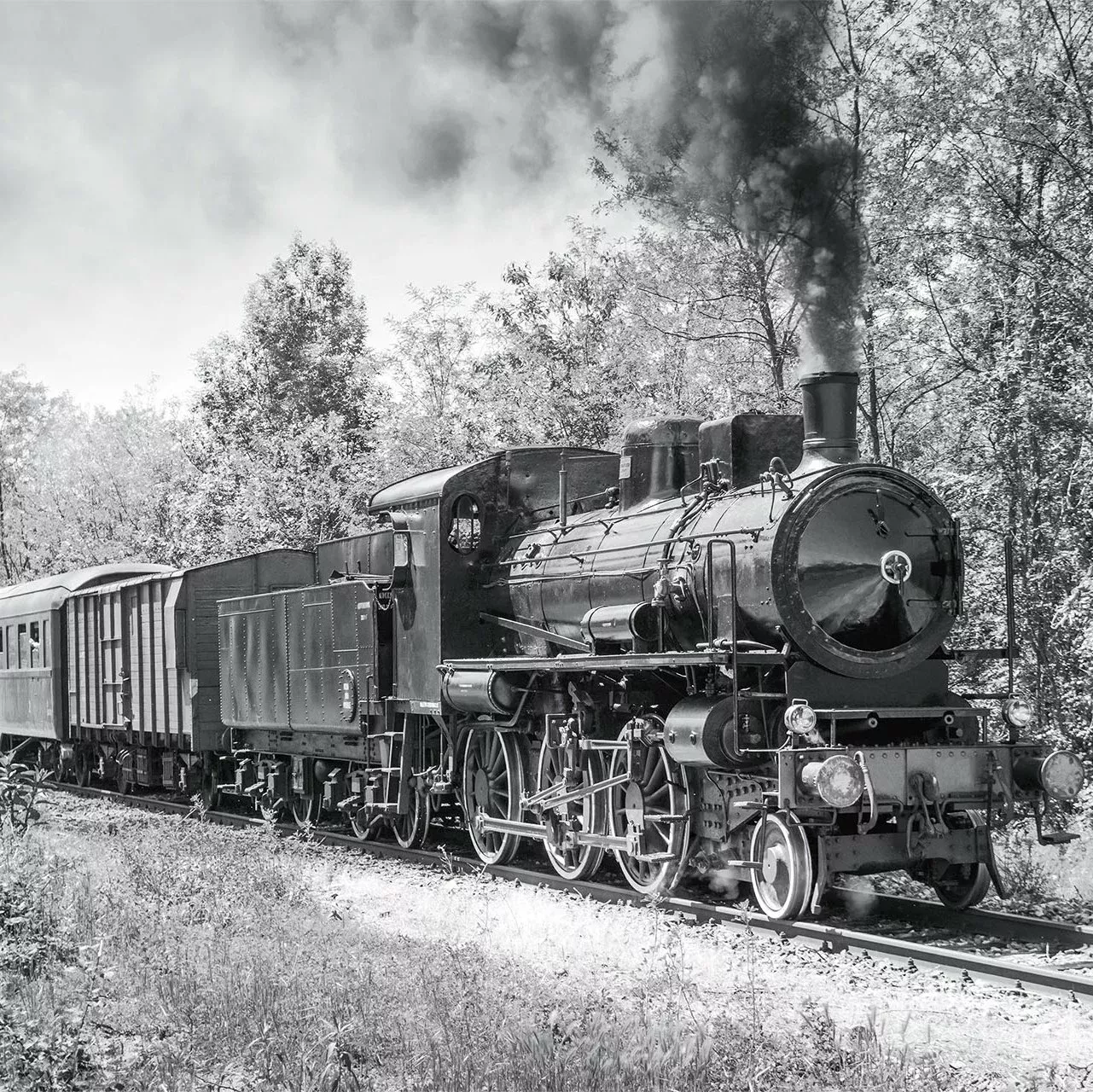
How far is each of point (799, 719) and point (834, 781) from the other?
44 centimetres

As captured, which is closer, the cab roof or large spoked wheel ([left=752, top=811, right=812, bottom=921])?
large spoked wheel ([left=752, top=811, right=812, bottom=921])

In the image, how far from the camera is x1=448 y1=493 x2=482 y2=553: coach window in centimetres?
1138

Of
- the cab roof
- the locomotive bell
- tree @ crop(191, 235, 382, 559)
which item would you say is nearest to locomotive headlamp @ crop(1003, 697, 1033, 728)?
the locomotive bell

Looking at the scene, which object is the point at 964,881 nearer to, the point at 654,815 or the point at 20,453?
the point at 654,815

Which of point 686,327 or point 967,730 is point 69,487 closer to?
point 686,327

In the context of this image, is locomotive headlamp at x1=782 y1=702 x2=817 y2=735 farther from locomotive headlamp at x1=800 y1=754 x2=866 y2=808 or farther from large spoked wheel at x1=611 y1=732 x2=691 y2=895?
Result: large spoked wheel at x1=611 y1=732 x2=691 y2=895

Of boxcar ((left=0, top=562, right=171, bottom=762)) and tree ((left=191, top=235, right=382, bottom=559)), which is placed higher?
tree ((left=191, top=235, right=382, bottom=559))

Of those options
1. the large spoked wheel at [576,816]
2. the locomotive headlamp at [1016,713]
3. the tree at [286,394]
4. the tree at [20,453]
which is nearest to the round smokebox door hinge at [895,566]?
the locomotive headlamp at [1016,713]

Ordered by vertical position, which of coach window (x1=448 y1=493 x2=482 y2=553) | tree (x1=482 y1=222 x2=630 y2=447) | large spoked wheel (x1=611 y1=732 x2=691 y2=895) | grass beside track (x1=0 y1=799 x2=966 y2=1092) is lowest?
grass beside track (x1=0 y1=799 x2=966 y2=1092)

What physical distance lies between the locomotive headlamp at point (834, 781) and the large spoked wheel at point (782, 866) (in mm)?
387

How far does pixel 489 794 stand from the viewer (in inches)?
441

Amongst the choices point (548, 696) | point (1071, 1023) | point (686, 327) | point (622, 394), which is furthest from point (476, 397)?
point (1071, 1023)

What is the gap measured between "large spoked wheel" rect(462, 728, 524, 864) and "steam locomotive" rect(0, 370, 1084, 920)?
0.08 feet

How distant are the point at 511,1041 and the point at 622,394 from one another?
61.0 ft
